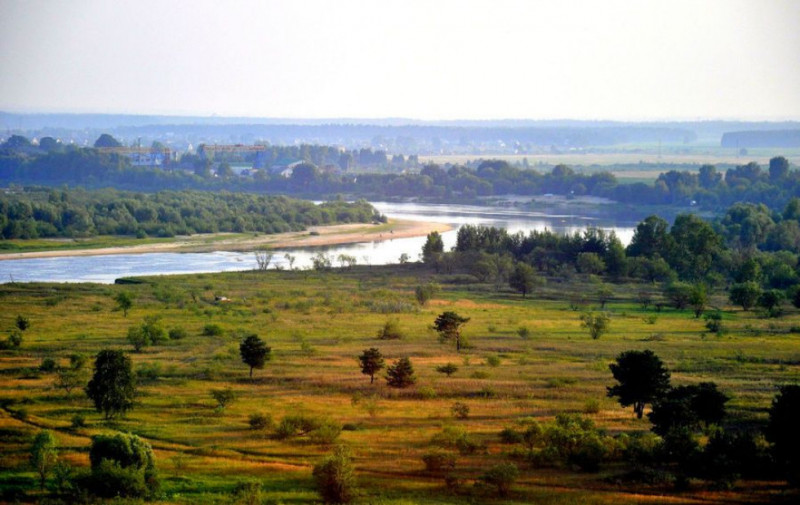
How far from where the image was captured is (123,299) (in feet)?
156

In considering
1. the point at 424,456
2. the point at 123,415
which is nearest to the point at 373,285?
the point at 123,415

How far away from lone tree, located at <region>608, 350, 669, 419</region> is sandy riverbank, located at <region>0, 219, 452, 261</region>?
60.2 metres

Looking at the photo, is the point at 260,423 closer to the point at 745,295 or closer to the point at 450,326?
the point at 450,326

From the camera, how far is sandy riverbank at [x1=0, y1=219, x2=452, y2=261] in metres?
80.0

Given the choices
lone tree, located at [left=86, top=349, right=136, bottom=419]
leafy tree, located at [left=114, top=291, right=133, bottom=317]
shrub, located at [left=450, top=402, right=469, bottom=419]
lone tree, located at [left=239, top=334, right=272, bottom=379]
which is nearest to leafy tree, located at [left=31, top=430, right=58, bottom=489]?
lone tree, located at [left=86, top=349, right=136, bottom=419]

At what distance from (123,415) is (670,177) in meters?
112

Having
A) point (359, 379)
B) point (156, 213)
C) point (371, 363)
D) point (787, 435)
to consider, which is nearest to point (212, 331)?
point (359, 379)

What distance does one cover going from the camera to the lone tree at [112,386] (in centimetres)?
2623

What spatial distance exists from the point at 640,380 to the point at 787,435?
6.13 meters

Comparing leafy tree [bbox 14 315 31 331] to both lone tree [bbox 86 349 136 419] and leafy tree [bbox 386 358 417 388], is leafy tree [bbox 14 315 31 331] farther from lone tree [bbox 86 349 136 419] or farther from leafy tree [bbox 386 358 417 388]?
leafy tree [bbox 386 358 417 388]

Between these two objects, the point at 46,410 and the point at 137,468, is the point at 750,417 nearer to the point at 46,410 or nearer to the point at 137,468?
the point at 137,468

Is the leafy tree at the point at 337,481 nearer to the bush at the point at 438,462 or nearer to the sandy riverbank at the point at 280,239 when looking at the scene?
the bush at the point at 438,462

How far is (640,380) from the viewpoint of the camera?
26.5m

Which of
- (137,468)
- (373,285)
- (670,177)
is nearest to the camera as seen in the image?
(137,468)
